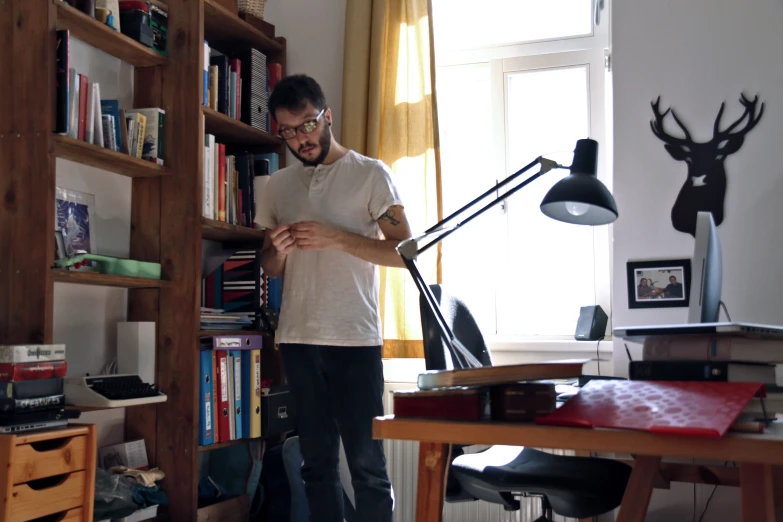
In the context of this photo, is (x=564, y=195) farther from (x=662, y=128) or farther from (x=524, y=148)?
(x=524, y=148)

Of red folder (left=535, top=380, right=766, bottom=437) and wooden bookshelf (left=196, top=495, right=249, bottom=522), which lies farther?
wooden bookshelf (left=196, top=495, right=249, bottom=522)

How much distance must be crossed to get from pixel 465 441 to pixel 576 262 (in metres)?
2.18

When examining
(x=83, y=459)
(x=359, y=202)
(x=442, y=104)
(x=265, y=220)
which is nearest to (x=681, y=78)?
(x=442, y=104)

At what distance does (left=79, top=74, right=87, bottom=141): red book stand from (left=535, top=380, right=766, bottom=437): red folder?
182 cm

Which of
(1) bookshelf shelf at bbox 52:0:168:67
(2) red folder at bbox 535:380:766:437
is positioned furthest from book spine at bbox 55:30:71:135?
(2) red folder at bbox 535:380:766:437

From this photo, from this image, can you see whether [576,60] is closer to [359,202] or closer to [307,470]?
[359,202]

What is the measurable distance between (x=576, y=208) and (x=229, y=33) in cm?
200

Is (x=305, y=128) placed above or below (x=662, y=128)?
below

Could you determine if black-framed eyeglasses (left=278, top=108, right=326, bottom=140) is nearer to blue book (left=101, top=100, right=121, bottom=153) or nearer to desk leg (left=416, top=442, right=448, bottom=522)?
blue book (left=101, top=100, right=121, bottom=153)

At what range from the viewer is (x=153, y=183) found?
111 inches

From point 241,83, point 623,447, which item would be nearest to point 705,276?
point 623,447

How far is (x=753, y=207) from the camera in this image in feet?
8.79

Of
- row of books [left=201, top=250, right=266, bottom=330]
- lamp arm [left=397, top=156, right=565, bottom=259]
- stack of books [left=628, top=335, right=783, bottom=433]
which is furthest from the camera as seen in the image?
row of books [left=201, top=250, right=266, bottom=330]

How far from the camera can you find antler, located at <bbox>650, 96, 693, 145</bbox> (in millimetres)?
2783
